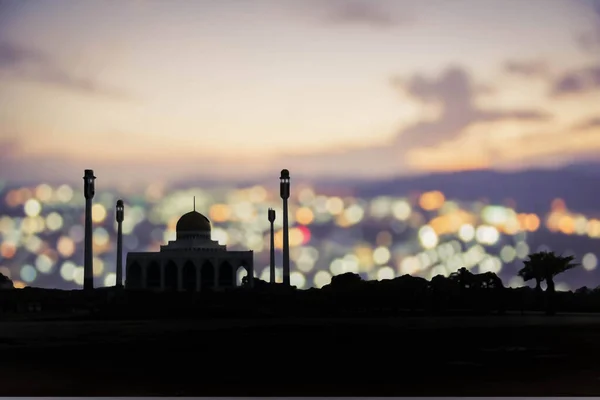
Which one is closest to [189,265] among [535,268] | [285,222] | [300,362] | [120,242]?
[120,242]

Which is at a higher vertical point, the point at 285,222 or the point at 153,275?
the point at 285,222

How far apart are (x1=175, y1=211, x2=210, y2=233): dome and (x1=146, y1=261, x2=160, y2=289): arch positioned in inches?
235

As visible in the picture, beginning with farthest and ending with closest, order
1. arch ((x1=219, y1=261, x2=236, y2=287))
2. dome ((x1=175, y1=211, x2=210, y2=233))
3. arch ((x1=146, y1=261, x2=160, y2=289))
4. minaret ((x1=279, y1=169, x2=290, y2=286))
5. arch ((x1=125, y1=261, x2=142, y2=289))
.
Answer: dome ((x1=175, y1=211, x2=210, y2=233))
arch ((x1=125, y1=261, x2=142, y2=289))
arch ((x1=146, y1=261, x2=160, y2=289))
arch ((x1=219, y1=261, x2=236, y2=287))
minaret ((x1=279, y1=169, x2=290, y2=286))

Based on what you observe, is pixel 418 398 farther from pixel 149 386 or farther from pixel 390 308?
pixel 390 308

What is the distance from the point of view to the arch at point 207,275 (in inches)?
4705

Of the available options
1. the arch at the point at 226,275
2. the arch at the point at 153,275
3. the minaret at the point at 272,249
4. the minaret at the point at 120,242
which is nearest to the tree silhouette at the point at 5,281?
the minaret at the point at 120,242

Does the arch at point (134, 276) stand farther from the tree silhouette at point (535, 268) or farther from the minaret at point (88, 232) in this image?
the tree silhouette at point (535, 268)

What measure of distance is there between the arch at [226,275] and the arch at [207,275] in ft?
3.40

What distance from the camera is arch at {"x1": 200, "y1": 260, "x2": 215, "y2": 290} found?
120 m

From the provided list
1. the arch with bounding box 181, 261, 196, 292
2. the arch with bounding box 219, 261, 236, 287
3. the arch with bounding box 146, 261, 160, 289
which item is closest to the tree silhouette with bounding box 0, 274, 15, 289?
the arch with bounding box 146, 261, 160, 289

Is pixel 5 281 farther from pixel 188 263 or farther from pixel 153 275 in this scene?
pixel 188 263

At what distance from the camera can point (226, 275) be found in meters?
120

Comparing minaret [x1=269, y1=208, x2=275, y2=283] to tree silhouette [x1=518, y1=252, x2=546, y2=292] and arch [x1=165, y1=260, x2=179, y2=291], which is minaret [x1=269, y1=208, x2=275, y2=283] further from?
tree silhouette [x1=518, y1=252, x2=546, y2=292]

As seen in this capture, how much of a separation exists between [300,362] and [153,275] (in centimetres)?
8870
